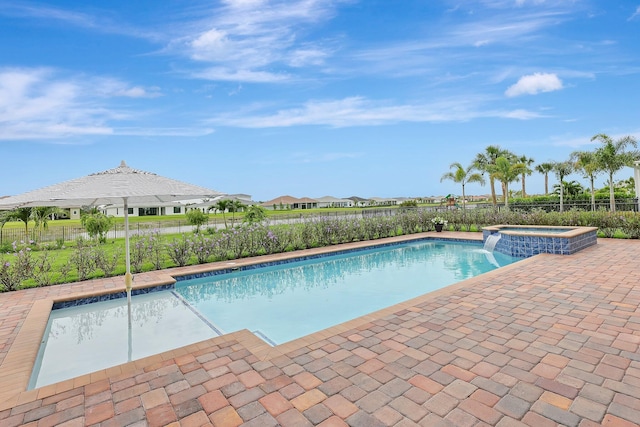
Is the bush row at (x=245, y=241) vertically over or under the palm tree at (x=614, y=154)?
under

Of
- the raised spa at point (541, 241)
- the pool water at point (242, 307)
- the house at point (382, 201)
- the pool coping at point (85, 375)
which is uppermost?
the house at point (382, 201)

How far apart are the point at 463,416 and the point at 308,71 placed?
46.3 ft

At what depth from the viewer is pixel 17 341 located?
159 inches

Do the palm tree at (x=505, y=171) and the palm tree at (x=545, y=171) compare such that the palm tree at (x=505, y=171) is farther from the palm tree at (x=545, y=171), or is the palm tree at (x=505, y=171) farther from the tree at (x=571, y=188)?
the palm tree at (x=545, y=171)

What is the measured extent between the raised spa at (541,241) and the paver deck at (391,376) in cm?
419

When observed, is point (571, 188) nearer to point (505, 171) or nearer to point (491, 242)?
point (505, 171)

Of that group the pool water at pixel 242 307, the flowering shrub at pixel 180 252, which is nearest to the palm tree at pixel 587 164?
the pool water at pixel 242 307

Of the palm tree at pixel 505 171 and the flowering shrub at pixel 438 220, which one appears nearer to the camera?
the flowering shrub at pixel 438 220

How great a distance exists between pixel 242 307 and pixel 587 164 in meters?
26.3

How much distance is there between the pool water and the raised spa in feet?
1.58

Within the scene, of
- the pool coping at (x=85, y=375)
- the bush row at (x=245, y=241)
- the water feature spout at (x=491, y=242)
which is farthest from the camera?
the water feature spout at (x=491, y=242)

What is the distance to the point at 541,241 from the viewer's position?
8.81 m

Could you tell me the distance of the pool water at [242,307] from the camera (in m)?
4.23

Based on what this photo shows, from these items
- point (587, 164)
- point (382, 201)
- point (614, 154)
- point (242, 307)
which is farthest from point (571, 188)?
point (382, 201)
